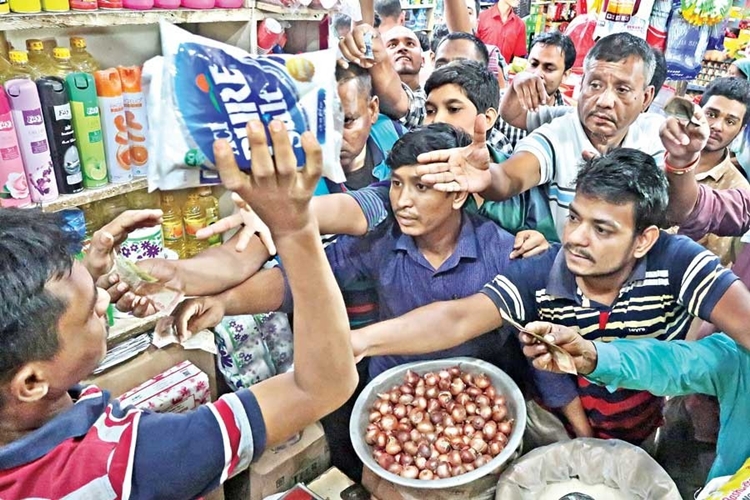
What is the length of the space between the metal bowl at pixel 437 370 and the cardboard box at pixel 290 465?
361 mm

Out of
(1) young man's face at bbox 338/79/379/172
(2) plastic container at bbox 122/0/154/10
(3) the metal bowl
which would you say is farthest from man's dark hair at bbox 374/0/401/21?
(3) the metal bowl

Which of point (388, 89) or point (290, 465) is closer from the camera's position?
point (290, 465)

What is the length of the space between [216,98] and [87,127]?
2.78 ft

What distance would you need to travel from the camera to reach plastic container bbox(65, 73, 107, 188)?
1570mm

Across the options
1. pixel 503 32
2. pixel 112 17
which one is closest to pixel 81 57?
pixel 112 17

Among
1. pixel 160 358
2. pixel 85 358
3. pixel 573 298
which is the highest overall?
pixel 85 358

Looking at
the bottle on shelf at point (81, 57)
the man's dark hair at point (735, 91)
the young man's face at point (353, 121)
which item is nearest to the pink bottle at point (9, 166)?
the bottle on shelf at point (81, 57)

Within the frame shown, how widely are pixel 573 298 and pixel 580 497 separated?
46 centimetres

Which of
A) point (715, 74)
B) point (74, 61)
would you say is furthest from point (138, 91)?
point (715, 74)

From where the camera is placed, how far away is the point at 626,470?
52.8 inches

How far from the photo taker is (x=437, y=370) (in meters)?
1.59

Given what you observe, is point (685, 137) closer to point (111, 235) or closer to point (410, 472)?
point (410, 472)

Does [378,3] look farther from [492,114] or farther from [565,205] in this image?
[565,205]

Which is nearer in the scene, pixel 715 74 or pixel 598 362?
pixel 598 362
